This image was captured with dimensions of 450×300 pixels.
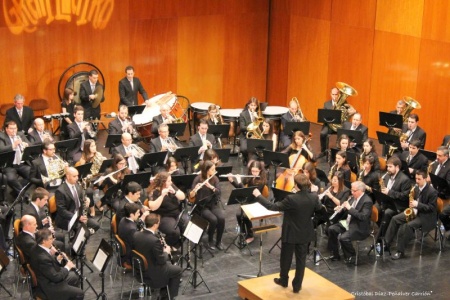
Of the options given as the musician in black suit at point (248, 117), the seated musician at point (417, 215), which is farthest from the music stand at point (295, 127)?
the seated musician at point (417, 215)

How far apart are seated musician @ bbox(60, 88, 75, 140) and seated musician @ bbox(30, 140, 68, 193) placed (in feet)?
8.66

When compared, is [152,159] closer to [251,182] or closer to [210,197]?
[210,197]

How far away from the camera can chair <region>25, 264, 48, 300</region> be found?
9312mm

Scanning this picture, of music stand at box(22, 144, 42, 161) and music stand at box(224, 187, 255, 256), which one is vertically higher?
music stand at box(22, 144, 42, 161)

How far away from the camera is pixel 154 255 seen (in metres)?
9.62

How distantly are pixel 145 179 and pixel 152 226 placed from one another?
2185 millimetres

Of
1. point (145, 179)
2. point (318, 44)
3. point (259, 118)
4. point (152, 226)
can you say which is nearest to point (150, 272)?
point (152, 226)

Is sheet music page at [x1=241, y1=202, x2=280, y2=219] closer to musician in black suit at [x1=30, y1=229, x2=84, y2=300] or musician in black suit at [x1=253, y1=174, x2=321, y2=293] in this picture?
musician in black suit at [x1=253, y1=174, x2=321, y2=293]

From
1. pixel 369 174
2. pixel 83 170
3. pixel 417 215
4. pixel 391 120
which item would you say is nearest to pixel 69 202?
pixel 83 170

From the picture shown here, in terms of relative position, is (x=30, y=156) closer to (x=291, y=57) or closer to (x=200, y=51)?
(x=200, y=51)

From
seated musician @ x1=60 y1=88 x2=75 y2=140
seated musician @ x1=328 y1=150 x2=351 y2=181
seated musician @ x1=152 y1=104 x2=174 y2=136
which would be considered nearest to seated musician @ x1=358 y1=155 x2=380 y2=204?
seated musician @ x1=328 y1=150 x2=351 y2=181

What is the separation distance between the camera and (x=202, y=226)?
33.0 ft

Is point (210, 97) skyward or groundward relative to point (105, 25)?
groundward

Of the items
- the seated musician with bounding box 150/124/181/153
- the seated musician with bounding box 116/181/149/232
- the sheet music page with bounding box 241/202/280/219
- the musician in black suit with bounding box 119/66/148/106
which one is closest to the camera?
the seated musician with bounding box 116/181/149/232
